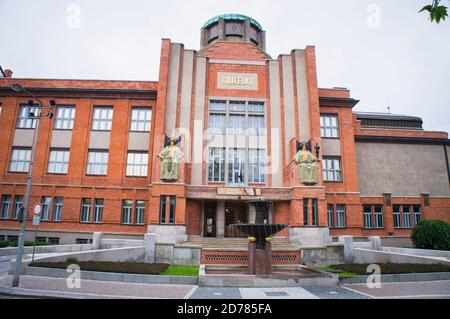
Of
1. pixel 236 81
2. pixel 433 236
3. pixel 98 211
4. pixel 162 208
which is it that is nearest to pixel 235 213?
pixel 162 208

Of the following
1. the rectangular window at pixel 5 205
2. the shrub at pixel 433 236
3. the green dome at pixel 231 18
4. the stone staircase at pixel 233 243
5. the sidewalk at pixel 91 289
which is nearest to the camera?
the sidewalk at pixel 91 289

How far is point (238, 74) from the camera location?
26.4m

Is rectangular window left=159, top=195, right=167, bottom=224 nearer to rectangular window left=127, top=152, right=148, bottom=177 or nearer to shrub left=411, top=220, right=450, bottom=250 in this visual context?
rectangular window left=127, top=152, right=148, bottom=177

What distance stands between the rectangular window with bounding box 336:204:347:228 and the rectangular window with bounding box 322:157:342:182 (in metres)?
2.44

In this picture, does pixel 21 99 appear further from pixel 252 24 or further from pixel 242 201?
pixel 252 24

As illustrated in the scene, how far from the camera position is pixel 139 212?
989 inches

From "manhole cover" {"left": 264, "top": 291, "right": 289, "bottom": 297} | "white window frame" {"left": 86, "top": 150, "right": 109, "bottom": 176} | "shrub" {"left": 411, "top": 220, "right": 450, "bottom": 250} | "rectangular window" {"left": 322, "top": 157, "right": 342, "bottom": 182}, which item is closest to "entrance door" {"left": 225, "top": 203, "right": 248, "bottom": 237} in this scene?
"rectangular window" {"left": 322, "top": 157, "right": 342, "bottom": 182}

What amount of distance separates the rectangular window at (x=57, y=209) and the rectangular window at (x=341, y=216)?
24217 mm

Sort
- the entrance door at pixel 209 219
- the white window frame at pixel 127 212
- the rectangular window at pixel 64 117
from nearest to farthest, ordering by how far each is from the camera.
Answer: the entrance door at pixel 209 219
the white window frame at pixel 127 212
the rectangular window at pixel 64 117

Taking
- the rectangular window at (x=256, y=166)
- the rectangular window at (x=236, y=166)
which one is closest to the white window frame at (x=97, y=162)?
the rectangular window at (x=236, y=166)

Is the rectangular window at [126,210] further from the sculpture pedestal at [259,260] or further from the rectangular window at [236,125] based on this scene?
the sculpture pedestal at [259,260]

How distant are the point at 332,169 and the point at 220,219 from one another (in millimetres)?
11444

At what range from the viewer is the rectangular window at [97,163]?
26000 mm

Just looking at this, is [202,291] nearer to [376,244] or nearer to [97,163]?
[376,244]
